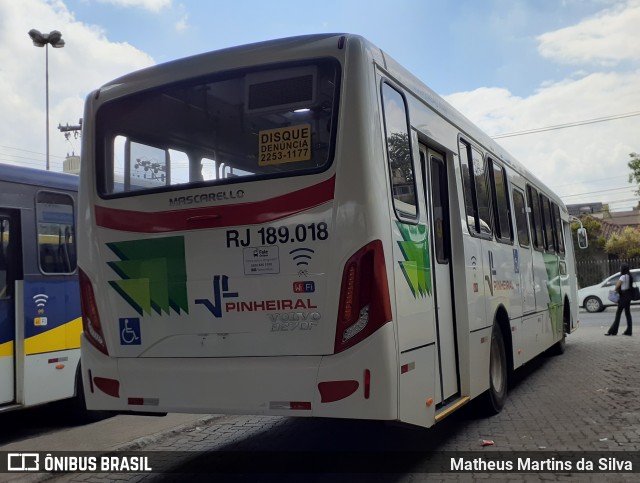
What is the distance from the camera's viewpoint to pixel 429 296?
18.4ft

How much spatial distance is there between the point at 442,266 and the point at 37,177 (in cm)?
498

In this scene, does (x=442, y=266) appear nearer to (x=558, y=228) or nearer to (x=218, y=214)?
(x=218, y=214)

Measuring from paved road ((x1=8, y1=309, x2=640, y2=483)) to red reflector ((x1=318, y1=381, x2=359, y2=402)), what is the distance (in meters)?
1.09

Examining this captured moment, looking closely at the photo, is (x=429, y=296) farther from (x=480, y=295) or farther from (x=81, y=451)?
(x=81, y=451)

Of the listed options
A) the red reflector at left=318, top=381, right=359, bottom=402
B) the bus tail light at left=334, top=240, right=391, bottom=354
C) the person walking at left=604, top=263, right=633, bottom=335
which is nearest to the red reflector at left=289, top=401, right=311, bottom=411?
the red reflector at left=318, top=381, right=359, bottom=402

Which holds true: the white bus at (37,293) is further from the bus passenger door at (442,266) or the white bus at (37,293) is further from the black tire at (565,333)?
the black tire at (565,333)

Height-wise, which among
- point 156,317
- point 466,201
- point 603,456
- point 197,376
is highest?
point 466,201

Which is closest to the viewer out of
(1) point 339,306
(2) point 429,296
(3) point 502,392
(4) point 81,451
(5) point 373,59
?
(1) point 339,306

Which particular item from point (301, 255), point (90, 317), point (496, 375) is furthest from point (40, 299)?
point (496, 375)

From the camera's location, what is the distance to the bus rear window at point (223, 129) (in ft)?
16.3

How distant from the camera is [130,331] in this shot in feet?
17.7

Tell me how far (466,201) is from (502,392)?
249cm

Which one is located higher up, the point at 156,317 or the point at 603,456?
the point at 156,317

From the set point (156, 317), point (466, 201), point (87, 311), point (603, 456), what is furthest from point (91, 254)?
point (603, 456)
